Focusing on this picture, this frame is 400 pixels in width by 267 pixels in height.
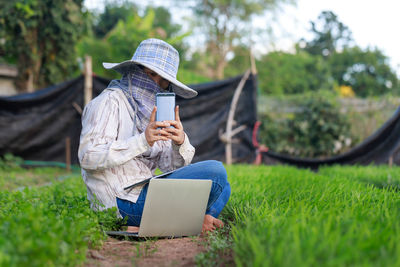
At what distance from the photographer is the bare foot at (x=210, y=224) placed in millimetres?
2750

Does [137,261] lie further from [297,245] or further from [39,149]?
[39,149]

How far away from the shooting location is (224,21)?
101 feet

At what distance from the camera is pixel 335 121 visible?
368 inches

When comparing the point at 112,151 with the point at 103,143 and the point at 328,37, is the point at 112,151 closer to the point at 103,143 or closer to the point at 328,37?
the point at 103,143

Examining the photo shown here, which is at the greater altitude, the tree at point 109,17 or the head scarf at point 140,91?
the tree at point 109,17

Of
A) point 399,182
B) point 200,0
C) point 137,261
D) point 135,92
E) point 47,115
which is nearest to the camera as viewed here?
point 137,261

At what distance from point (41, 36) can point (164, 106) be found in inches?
299

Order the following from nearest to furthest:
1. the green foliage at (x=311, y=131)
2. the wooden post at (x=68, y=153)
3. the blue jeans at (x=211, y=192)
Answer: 1. the blue jeans at (x=211, y=192)
2. the wooden post at (x=68, y=153)
3. the green foliage at (x=311, y=131)

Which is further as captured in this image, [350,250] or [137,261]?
[137,261]

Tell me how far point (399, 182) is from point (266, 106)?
6.46 meters

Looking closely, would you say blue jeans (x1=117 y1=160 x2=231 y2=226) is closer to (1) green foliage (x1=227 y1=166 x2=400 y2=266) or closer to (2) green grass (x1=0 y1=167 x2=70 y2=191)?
(1) green foliage (x1=227 y1=166 x2=400 y2=266)

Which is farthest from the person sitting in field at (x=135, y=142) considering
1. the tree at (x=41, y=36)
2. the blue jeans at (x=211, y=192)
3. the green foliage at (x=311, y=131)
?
the green foliage at (x=311, y=131)

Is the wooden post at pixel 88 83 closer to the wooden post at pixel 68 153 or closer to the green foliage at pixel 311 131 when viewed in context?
the wooden post at pixel 68 153

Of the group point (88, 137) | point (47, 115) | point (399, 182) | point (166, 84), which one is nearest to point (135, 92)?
point (166, 84)
